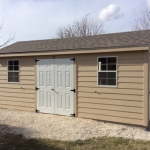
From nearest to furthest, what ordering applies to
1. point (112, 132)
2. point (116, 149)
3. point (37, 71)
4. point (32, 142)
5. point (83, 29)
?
point (116, 149) → point (32, 142) → point (112, 132) → point (37, 71) → point (83, 29)

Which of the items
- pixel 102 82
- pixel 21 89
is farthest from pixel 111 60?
Answer: pixel 21 89

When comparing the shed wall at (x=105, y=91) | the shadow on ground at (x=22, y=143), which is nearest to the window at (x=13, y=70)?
the shed wall at (x=105, y=91)

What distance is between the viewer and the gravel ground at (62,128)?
18.9ft

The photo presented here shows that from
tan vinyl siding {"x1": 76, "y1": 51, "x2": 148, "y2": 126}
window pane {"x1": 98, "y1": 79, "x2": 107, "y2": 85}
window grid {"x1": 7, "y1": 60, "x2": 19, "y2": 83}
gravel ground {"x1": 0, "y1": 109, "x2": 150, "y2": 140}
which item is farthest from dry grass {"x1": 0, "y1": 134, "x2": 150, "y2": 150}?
window grid {"x1": 7, "y1": 60, "x2": 19, "y2": 83}

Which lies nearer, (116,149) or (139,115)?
(116,149)

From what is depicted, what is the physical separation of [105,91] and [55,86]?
84.1 inches

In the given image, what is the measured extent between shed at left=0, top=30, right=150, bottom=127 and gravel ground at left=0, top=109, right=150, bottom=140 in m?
0.34

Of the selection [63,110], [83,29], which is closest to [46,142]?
[63,110]

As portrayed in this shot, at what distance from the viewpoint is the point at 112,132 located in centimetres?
602

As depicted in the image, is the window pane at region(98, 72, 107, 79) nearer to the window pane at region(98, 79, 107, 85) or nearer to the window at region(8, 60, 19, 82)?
the window pane at region(98, 79, 107, 85)

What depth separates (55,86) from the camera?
26.5 feet

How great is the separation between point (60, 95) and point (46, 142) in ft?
9.71

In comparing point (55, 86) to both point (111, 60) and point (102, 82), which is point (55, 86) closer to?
point (102, 82)

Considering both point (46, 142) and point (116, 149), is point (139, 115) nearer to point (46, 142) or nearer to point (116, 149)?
point (116, 149)
